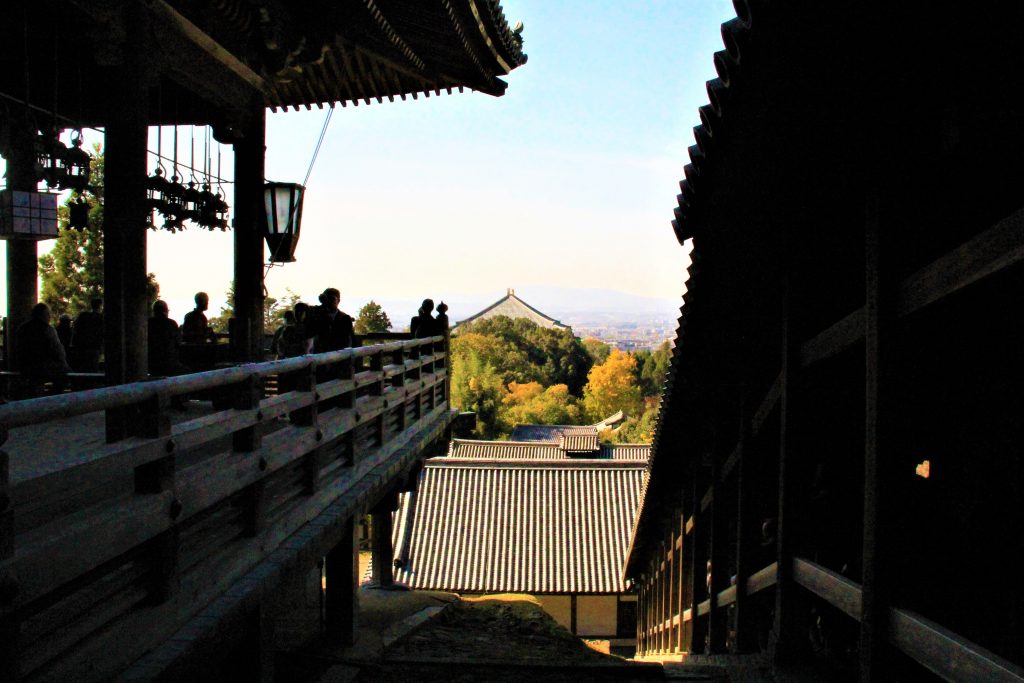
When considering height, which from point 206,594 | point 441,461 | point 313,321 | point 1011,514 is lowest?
point 441,461

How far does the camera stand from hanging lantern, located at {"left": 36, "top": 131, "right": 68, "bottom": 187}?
745cm

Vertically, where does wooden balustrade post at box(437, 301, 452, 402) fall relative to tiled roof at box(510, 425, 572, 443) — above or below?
above

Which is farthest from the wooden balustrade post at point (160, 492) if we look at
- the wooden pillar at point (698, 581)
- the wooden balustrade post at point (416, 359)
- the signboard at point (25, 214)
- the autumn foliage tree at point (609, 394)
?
the autumn foliage tree at point (609, 394)

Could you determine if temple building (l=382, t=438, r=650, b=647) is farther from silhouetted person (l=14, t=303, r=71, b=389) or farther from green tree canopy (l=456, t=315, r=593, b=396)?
green tree canopy (l=456, t=315, r=593, b=396)

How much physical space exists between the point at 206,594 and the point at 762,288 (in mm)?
3298

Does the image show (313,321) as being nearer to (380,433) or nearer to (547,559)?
(380,433)

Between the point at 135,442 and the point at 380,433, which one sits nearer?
the point at 135,442

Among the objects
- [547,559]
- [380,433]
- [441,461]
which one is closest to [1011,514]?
[380,433]

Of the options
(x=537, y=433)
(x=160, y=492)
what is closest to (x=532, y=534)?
(x=160, y=492)

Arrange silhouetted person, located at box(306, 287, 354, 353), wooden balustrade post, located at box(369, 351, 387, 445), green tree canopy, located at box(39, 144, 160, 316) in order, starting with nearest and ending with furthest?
wooden balustrade post, located at box(369, 351, 387, 445), silhouetted person, located at box(306, 287, 354, 353), green tree canopy, located at box(39, 144, 160, 316)

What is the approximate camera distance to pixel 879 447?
10.5 feet

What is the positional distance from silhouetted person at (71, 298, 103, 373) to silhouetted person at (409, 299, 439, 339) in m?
3.88

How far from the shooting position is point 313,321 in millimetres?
8375

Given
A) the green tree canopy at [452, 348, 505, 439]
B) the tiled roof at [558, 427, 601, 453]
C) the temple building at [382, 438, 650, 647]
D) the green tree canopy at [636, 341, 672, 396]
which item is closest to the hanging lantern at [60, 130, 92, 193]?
the temple building at [382, 438, 650, 647]
